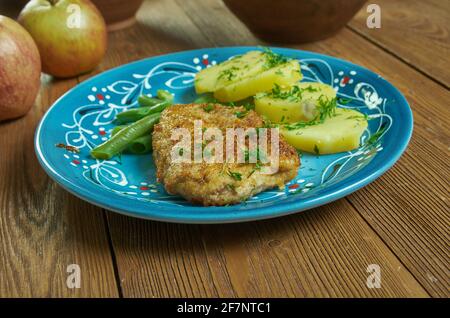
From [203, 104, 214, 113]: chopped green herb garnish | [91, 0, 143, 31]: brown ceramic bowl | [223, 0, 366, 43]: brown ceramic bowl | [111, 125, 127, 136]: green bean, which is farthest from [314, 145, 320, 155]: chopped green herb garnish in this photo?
[91, 0, 143, 31]: brown ceramic bowl

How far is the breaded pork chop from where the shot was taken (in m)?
1.30

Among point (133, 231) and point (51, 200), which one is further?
point (51, 200)

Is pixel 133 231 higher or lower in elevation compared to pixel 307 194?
lower

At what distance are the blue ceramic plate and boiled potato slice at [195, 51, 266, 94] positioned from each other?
0.35 ft

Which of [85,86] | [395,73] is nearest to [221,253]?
[85,86]

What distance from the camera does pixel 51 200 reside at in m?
1.51

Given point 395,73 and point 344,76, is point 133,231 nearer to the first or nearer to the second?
point 344,76

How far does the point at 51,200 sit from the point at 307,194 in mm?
672

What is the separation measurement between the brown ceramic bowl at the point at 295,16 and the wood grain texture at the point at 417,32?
224 millimetres

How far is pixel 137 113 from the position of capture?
177 cm

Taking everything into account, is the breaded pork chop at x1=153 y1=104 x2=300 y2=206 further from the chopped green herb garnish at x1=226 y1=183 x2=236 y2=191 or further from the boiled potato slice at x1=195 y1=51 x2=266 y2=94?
the boiled potato slice at x1=195 y1=51 x2=266 y2=94

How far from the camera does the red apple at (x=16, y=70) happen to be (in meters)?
1.88
